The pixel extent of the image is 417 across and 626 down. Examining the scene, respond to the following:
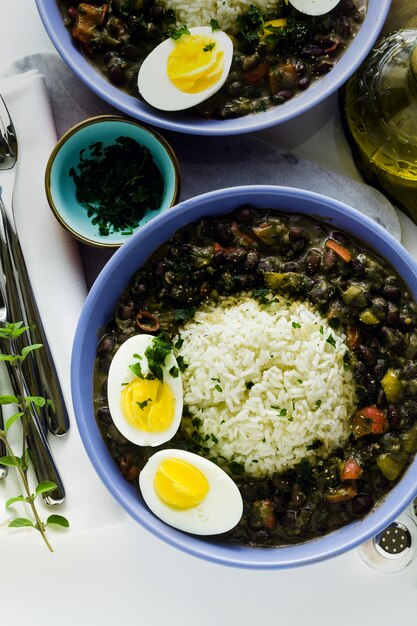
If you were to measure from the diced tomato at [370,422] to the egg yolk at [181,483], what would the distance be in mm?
527

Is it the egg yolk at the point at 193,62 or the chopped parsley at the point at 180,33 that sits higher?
the chopped parsley at the point at 180,33

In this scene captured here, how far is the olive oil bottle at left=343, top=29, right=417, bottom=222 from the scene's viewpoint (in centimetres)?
273

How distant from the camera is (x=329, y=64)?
2783 mm

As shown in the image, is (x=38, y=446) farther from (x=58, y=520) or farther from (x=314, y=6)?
(x=314, y=6)

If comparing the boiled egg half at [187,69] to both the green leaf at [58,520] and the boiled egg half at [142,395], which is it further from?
the green leaf at [58,520]

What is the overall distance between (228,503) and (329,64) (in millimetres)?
1545

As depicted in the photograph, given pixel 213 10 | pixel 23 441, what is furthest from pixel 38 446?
pixel 213 10

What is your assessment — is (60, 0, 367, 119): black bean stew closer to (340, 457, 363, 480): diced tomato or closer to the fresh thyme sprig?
the fresh thyme sprig

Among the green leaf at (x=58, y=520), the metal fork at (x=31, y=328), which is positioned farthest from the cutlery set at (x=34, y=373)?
the green leaf at (x=58, y=520)

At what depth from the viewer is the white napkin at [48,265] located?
285 cm

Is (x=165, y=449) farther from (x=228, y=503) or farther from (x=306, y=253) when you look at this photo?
(x=306, y=253)

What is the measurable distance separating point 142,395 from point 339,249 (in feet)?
→ 2.63

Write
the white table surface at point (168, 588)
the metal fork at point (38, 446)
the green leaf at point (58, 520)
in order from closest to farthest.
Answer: the green leaf at point (58, 520) → the metal fork at point (38, 446) → the white table surface at point (168, 588)

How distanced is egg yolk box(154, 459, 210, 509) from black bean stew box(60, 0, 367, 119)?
1219 mm
